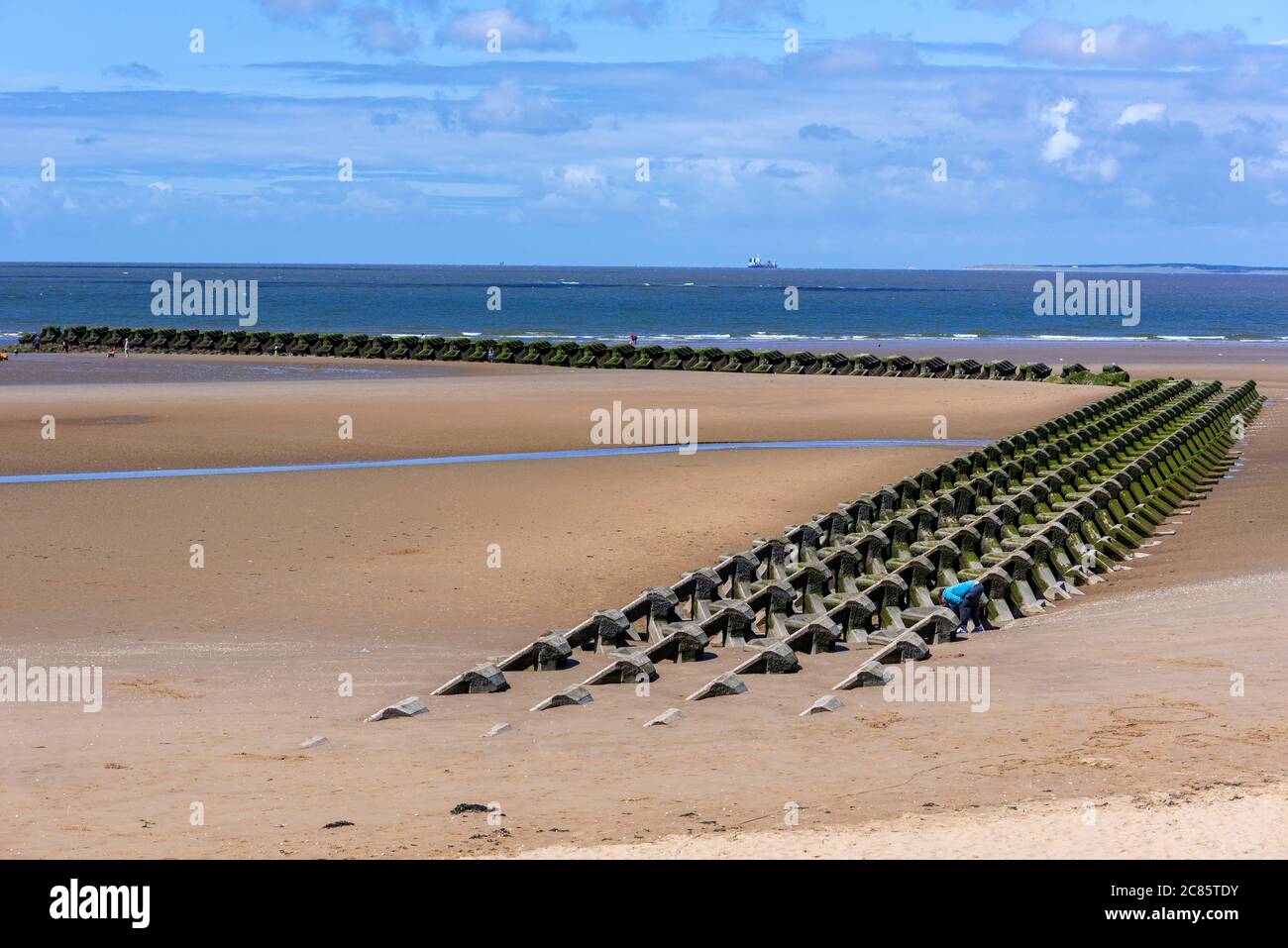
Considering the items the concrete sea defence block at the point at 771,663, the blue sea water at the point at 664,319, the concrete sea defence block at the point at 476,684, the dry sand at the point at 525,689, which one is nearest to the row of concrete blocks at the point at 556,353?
the blue sea water at the point at 664,319

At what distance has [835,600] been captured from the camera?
46.8 feet

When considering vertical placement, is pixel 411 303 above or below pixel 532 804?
above

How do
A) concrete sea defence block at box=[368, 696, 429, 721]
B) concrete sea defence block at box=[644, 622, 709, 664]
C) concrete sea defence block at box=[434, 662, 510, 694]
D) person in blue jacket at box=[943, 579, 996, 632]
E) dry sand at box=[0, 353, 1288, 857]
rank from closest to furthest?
1. dry sand at box=[0, 353, 1288, 857]
2. concrete sea defence block at box=[368, 696, 429, 721]
3. concrete sea defence block at box=[434, 662, 510, 694]
4. concrete sea defence block at box=[644, 622, 709, 664]
5. person in blue jacket at box=[943, 579, 996, 632]

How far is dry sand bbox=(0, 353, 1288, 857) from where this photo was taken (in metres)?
7.18

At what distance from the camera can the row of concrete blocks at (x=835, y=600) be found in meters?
11.2

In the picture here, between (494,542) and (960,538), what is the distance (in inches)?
209

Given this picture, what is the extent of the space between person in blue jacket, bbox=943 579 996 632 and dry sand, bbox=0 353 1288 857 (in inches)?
23.9

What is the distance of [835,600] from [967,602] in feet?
5.07

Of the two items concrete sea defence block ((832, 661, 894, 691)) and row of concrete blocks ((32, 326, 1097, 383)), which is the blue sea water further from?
concrete sea defence block ((832, 661, 894, 691))

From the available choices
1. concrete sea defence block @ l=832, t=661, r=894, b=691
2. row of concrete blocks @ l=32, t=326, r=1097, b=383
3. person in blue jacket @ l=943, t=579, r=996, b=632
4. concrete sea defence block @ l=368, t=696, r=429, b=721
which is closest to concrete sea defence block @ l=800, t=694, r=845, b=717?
concrete sea defence block @ l=832, t=661, r=894, b=691
